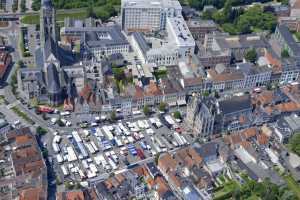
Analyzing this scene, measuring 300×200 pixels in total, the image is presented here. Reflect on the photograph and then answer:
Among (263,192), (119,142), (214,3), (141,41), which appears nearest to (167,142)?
(119,142)

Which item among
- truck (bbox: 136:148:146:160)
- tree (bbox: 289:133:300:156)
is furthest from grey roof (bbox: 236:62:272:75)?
truck (bbox: 136:148:146:160)

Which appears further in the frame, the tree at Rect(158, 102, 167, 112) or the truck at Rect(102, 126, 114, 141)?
the tree at Rect(158, 102, 167, 112)

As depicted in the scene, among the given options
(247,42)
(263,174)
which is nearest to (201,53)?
(247,42)

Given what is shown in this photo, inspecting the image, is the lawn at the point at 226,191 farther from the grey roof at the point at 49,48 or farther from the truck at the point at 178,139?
the grey roof at the point at 49,48

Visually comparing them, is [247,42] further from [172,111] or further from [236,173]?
[236,173]

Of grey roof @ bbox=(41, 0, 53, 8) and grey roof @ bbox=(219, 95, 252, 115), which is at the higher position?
grey roof @ bbox=(41, 0, 53, 8)

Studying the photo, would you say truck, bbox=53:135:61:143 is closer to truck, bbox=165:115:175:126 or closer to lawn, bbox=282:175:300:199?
truck, bbox=165:115:175:126
